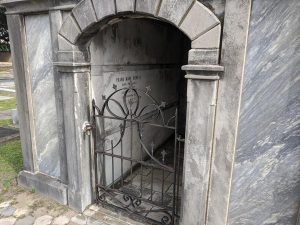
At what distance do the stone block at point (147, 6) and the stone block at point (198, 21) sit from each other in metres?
0.34

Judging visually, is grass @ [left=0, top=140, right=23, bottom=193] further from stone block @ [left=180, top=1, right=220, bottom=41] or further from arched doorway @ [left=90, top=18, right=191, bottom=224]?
stone block @ [left=180, top=1, right=220, bottom=41]

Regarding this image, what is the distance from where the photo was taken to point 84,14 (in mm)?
2984

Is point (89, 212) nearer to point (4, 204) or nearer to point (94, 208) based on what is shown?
point (94, 208)

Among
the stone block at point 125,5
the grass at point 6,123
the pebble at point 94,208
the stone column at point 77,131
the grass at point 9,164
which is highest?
the stone block at point 125,5

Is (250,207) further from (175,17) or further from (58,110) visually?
(58,110)

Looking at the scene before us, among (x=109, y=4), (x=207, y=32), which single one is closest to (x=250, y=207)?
(x=207, y=32)

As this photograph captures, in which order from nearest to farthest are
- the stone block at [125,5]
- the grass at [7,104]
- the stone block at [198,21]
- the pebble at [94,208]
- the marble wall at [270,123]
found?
the marble wall at [270,123] < the stone block at [198,21] < the stone block at [125,5] < the pebble at [94,208] < the grass at [7,104]

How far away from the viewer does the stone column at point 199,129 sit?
244 centimetres

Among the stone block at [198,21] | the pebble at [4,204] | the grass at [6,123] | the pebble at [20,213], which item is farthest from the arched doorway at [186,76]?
the grass at [6,123]

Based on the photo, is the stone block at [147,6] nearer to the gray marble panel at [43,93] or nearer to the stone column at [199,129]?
the stone column at [199,129]

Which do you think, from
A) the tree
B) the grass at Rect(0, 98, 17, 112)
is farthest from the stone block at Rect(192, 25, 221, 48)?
the tree

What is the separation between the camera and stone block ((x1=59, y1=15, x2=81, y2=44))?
3092 mm

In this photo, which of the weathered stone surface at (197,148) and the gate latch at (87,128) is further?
the gate latch at (87,128)

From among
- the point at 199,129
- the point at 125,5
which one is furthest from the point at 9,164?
the point at 199,129
